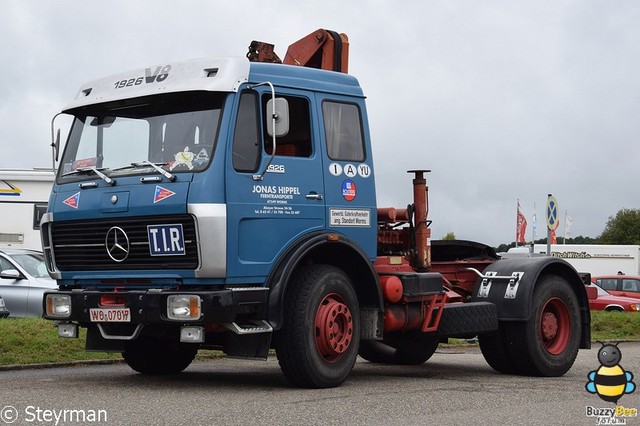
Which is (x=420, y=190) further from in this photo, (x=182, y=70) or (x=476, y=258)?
(x=182, y=70)

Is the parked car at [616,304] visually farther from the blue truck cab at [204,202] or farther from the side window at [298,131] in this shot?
the side window at [298,131]

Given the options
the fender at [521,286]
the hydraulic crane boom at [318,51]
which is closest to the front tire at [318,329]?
the fender at [521,286]

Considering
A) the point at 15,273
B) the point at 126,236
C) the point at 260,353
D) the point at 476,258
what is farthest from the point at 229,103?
the point at 15,273

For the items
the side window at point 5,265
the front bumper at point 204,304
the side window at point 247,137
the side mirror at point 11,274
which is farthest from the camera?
the side window at point 5,265

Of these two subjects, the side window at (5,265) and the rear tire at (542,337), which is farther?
the side window at (5,265)

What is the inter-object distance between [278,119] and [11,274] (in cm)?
955

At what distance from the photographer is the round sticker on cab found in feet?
36.7

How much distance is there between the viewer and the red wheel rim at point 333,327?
34.7 ft

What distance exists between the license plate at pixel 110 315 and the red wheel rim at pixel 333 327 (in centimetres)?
179

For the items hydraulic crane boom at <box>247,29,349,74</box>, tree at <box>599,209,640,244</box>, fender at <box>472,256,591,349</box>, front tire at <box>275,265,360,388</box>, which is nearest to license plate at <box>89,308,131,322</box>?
front tire at <box>275,265,360,388</box>

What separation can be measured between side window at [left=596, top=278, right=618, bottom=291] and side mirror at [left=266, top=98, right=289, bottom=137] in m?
24.2

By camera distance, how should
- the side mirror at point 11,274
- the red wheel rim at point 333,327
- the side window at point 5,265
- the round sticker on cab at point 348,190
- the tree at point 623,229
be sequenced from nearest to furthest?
the red wheel rim at point 333,327, the round sticker on cab at point 348,190, the side mirror at point 11,274, the side window at point 5,265, the tree at point 623,229

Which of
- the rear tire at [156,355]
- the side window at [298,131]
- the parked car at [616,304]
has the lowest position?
the parked car at [616,304]

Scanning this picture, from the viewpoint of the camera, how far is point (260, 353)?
10289 mm
